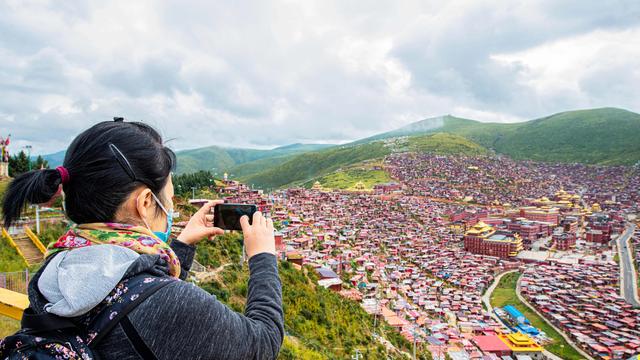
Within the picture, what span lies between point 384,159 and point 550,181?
2414 cm

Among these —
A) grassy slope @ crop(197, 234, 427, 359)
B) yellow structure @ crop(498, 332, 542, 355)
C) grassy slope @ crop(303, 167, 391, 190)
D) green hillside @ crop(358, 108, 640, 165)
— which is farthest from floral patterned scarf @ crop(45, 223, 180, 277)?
green hillside @ crop(358, 108, 640, 165)

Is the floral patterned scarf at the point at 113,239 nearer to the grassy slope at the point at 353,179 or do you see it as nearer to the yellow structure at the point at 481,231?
the yellow structure at the point at 481,231

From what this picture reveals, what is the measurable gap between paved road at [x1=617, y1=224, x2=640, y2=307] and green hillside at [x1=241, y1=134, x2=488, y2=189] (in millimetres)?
38472

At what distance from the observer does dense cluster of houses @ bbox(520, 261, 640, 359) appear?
49.5 feet

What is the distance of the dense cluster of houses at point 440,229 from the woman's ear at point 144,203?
1.57ft

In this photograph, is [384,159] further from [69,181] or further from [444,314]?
[69,181]

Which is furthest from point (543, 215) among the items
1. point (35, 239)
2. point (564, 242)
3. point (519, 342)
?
point (35, 239)

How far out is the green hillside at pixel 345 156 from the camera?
235 ft

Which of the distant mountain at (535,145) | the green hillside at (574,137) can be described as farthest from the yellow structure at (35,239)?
the green hillside at (574,137)

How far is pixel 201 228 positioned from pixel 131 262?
576 millimetres

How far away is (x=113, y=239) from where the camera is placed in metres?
0.83

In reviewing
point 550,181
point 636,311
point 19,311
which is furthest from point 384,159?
point 19,311

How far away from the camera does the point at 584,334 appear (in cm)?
1581

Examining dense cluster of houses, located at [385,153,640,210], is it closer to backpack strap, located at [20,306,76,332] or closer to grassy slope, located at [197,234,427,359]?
grassy slope, located at [197,234,427,359]
